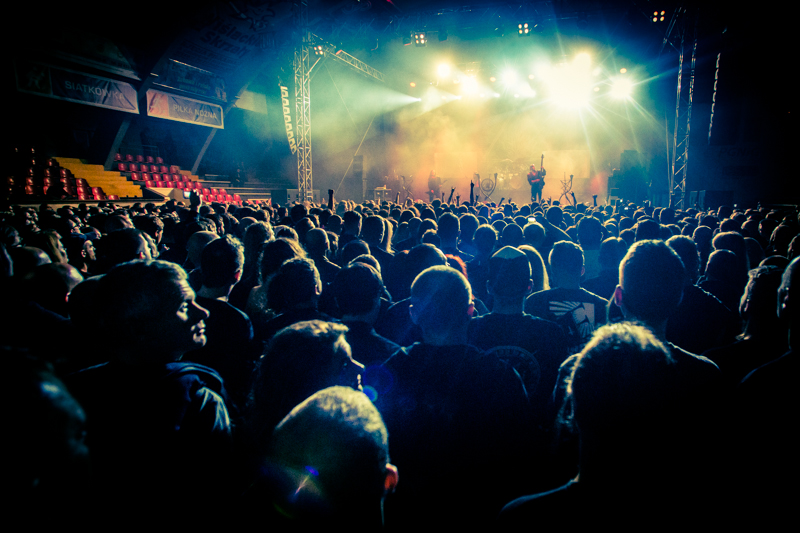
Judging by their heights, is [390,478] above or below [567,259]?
below

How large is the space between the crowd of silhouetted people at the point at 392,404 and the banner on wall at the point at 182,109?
21.5 meters

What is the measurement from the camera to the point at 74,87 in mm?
17422

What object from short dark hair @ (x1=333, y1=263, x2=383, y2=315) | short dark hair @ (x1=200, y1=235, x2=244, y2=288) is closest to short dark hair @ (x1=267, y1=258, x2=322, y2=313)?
short dark hair @ (x1=333, y1=263, x2=383, y2=315)

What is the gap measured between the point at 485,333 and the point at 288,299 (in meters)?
1.24

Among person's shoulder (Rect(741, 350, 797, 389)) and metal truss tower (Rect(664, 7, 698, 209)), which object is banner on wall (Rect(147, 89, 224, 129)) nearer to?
metal truss tower (Rect(664, 7, 698, 209))

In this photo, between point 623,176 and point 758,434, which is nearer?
point 758,434

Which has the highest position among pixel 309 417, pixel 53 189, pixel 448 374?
pixel 53 189

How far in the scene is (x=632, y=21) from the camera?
14.1 metres

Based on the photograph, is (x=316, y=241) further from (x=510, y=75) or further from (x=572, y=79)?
(x=572, y=79)

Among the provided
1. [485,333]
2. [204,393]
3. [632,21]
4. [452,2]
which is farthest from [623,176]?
[204,393]

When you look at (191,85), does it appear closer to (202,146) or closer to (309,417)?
(202,146)

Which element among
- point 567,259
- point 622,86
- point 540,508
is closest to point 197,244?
point 567,259

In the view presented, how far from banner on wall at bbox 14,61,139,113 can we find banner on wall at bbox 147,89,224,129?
3.04 ft

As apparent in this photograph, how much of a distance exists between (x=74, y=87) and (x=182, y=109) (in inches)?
208
